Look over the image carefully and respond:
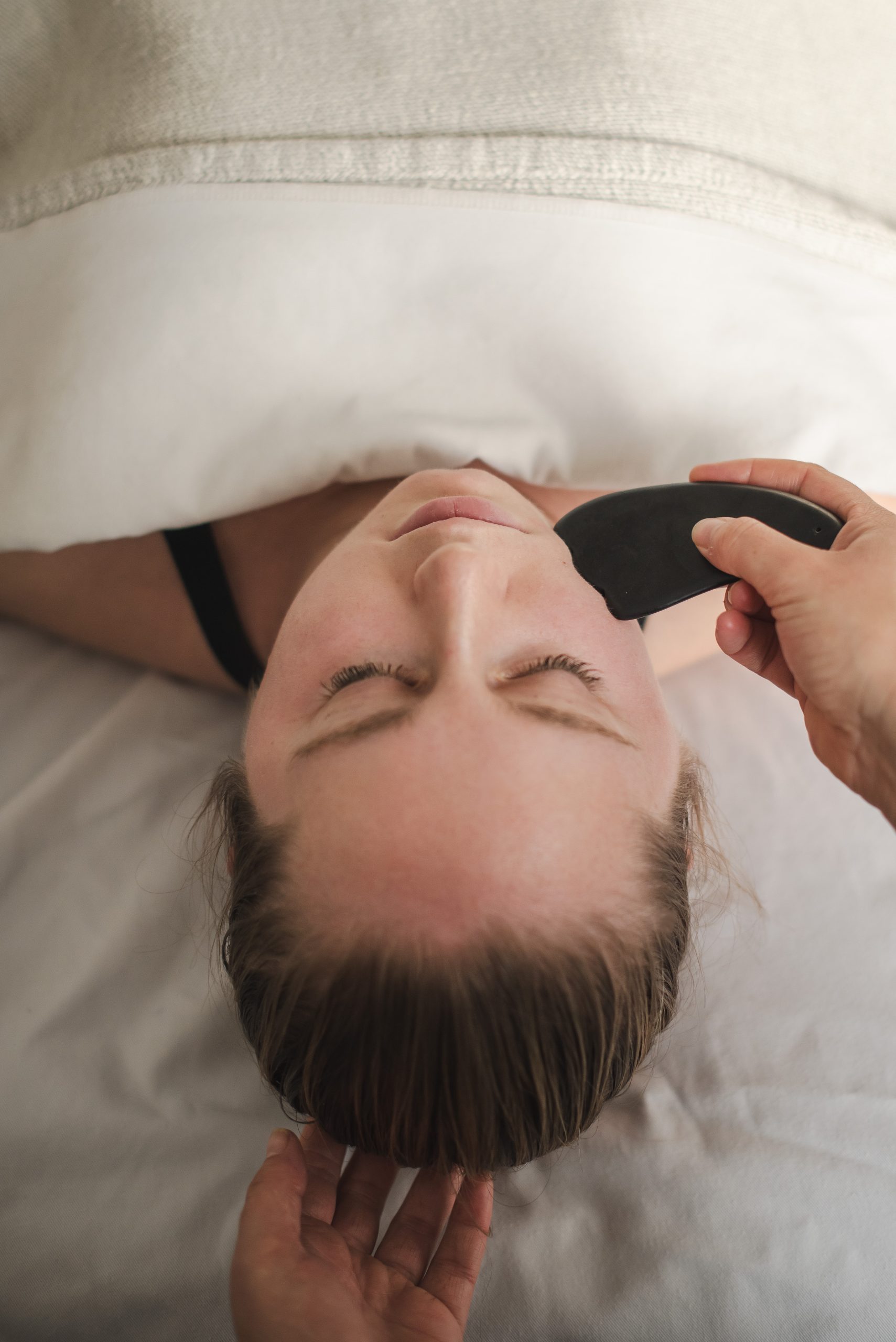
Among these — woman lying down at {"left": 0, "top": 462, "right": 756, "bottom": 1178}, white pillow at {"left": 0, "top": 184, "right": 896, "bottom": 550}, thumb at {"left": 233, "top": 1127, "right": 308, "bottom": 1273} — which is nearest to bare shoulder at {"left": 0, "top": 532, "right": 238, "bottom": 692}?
white pillow at {"left": 0, "top": 184, "right": 896, "bottom": 550}

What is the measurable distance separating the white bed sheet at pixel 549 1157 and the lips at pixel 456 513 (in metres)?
0.48

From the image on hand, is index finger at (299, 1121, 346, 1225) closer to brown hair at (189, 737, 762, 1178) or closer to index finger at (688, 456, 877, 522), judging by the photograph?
brown hair at (189, 737, 762, 1178)

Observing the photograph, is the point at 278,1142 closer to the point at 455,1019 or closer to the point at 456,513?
the point at 455,1019

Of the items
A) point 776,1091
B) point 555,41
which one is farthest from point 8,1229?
point 555,41

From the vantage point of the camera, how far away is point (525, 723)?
64 centimetres

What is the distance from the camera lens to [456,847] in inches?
23.6

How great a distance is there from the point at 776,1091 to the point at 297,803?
0.57m

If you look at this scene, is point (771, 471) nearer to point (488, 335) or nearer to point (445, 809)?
point (488, 335)

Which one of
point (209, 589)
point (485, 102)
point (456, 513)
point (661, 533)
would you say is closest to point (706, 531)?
point (661, 533)

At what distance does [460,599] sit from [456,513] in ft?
0.45

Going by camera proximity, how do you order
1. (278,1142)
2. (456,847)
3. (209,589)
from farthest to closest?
(209,589) → (278,1142) → (456,847)

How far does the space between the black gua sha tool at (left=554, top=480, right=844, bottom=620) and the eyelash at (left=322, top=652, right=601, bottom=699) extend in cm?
8

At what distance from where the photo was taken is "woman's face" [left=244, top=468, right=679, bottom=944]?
0.61 m

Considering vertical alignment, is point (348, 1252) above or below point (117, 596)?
below
